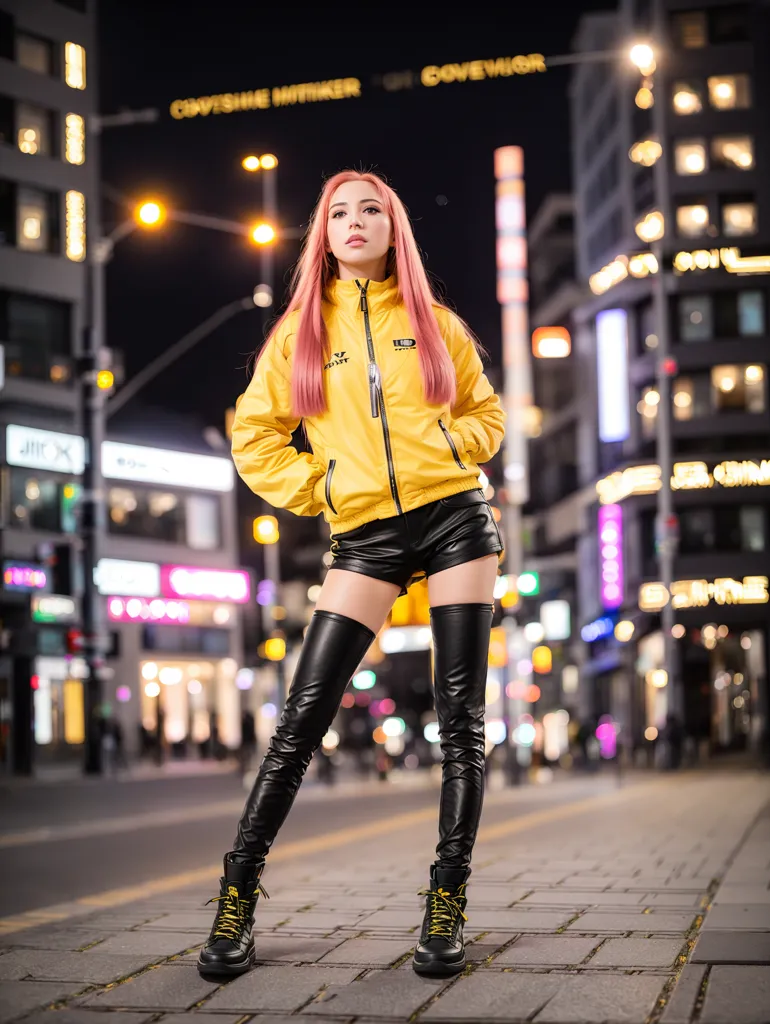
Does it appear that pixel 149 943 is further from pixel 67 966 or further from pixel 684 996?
pixel 684 996

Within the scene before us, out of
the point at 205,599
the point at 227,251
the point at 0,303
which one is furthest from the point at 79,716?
the point at 227,251

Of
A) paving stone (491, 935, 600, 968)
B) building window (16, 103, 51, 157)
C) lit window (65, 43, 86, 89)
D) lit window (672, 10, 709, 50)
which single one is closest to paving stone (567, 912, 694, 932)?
paving stone (491, 935, 600, 968)

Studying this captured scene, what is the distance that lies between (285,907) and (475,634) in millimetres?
2143

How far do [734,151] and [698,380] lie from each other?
320 inches

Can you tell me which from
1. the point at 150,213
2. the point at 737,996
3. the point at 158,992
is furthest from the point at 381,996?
the point at 150,213

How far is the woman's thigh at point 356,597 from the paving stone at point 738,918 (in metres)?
1.60

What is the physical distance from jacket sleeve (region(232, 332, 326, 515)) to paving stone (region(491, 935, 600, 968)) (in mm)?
1484

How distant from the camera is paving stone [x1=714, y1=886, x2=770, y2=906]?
6.36 meters

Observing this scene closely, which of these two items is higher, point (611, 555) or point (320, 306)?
point (611, 555)

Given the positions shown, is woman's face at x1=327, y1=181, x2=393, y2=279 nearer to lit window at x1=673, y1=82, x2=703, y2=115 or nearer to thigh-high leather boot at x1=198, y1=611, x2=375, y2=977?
thigh-high leather boot at x1=198, y1=611, x2=375, y2=977

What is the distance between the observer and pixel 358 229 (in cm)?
516

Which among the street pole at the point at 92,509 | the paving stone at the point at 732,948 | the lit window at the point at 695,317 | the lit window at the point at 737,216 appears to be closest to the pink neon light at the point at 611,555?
the lit window at the point at 695,317

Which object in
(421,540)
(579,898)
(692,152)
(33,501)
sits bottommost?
(579,898)

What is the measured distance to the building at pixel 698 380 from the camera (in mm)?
52219
